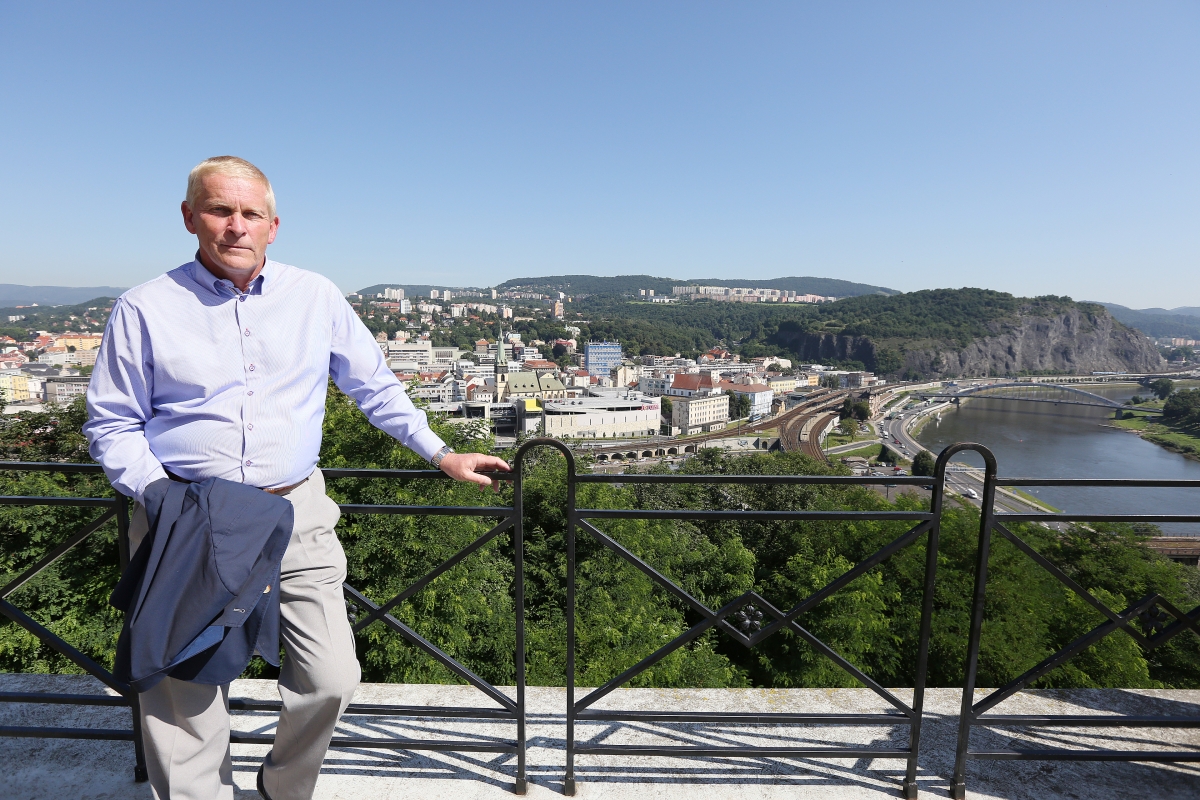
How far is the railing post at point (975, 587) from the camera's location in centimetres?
153

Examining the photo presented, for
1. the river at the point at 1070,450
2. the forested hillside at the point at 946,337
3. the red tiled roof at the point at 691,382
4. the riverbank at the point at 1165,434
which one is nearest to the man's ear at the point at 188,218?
the river at the point at 1070,450

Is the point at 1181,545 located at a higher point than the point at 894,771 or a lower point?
lower

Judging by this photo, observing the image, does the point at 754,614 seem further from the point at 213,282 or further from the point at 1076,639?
the point at 213,282

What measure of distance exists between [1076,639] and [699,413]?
64991mm

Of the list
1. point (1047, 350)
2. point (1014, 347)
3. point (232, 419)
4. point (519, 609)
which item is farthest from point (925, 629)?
point (1047, 350)

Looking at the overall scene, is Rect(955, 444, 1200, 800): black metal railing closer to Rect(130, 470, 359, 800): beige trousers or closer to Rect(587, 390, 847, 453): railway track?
Rect(130, 470, 359, 800): beige trousers

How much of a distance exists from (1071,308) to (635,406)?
3374 inches

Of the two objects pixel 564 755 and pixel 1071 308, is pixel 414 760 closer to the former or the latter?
pixel 564 755

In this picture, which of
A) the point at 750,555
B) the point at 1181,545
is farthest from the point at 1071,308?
the point at 750,555

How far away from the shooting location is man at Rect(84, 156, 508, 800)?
1.21m

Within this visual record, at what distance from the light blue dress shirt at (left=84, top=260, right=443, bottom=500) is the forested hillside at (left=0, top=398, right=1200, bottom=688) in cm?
419

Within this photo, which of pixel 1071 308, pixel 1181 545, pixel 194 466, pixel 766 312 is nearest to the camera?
pixel 194 466

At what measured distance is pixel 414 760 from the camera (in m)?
1.82

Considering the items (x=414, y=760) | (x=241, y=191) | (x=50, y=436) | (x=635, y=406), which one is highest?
(x=241, y=191)
